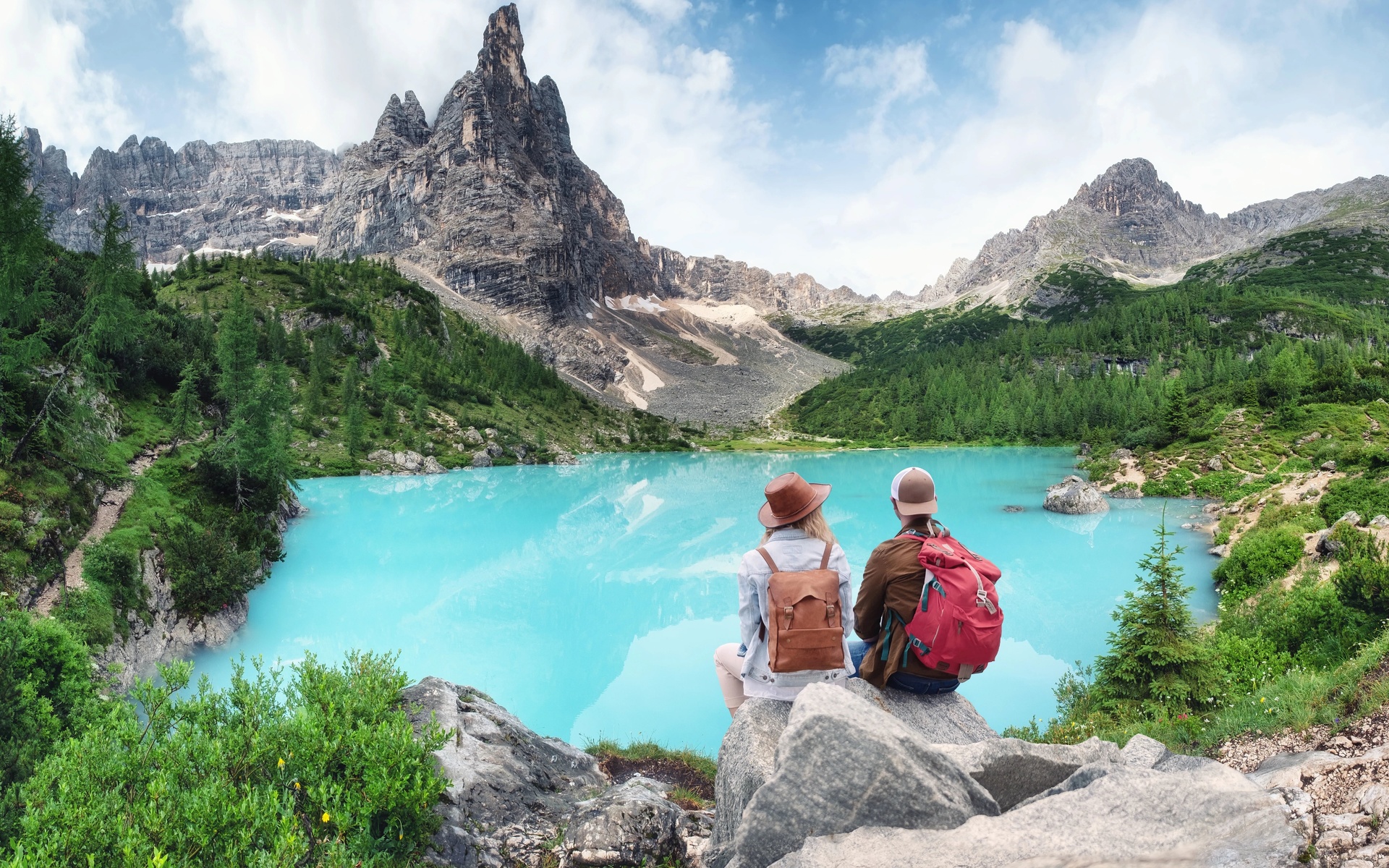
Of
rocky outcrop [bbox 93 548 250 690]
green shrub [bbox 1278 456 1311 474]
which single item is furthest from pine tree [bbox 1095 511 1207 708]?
green shrub [bbox 1278 456 1311 474]

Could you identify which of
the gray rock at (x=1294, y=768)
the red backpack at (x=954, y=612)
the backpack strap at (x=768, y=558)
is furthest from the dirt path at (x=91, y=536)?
the gray rock at (x=1294, y=768)

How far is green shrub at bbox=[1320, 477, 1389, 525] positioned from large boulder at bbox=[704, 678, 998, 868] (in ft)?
57.7

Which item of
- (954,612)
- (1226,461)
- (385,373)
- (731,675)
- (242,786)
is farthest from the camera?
(385,373)

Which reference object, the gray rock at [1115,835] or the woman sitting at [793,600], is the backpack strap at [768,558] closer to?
the woman sitting at [793,600]

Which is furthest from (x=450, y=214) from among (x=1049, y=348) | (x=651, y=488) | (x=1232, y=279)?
(x=1232, y=279)

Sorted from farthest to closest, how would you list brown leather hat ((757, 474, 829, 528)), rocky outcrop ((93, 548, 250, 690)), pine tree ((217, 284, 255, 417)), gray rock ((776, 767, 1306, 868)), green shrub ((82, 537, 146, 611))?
pine tree ((217, 284, 255, 417))
green shrub ((82, 537, 146, 611))
rocky outcrop ((93, 548, 250, 690))
brown leather hat ((757, 474, 829, 528))
gray rock ((776, 767, 1306, 868))

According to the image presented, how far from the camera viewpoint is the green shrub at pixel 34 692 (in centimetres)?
602

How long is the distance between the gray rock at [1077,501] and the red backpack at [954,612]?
116 feet

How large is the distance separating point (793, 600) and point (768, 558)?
16.6 inches

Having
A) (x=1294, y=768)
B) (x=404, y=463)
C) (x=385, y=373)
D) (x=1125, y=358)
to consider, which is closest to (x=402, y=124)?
(x=385, y=373)

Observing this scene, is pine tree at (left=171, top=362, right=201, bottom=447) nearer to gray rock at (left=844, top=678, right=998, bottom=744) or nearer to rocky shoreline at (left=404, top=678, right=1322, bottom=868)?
rocky shoreline at (left=404, top=678, right=1322, bottom=868)

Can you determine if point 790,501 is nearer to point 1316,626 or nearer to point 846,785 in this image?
point 846,785

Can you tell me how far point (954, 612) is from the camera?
4.77 metres

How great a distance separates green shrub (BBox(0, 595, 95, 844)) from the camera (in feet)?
19.7
